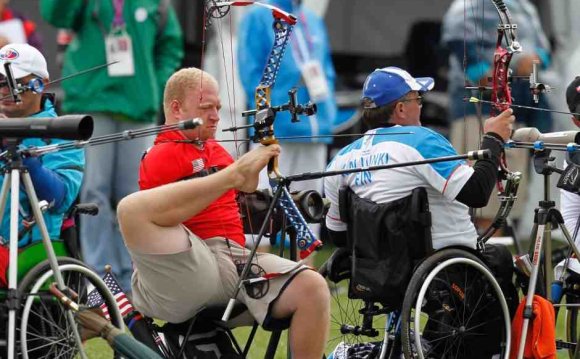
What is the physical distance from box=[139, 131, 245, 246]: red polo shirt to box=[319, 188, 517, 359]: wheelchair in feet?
1.63

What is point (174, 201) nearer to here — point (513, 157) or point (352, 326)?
point (352, 326)

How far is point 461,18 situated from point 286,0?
1642 millimetres

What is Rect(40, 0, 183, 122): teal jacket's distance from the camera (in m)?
8.42

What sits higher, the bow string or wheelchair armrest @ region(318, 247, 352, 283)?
the bow string

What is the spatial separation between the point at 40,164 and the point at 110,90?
2722mm

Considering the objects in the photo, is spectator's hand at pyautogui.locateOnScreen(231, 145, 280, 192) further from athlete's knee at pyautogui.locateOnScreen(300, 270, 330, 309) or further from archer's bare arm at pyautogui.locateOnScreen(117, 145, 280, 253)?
athlete's knee at pyautogui.locateOnScreen(300, 270, 330, 309)

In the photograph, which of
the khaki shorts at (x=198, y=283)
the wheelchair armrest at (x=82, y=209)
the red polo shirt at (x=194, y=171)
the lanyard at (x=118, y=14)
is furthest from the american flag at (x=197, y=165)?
the lanyard at (x=118, y=14)

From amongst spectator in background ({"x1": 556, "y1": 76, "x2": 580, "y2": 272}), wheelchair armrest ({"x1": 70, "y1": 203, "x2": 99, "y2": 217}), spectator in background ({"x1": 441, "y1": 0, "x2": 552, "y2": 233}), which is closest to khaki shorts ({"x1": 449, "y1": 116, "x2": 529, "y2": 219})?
spectator in background ({"x1": 441, "y1": 0, "x2": 552, "y2": 233})

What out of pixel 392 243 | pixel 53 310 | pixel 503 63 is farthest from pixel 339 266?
pixel 53 310

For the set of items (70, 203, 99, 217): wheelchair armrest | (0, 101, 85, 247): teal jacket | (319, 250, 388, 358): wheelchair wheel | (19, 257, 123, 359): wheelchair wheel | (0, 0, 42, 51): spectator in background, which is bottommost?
(319, 250, 388, 358): wheelchair wheel

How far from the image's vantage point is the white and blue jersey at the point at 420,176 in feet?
18.7

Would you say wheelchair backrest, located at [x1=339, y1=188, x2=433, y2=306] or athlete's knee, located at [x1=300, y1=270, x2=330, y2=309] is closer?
athlete's knee, located at [x1=300, y1=270, x2=330, y2=309]

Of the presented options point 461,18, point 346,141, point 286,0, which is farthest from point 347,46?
point 286,0

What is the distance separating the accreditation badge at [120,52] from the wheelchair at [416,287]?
2849mm
